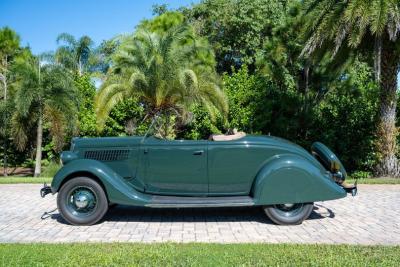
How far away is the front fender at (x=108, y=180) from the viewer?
21.8ft

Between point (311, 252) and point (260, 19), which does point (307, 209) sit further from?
point (260, 19)

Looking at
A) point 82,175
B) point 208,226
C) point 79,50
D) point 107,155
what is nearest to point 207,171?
point 208,226

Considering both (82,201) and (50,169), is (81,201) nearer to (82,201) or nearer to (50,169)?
(82,201)

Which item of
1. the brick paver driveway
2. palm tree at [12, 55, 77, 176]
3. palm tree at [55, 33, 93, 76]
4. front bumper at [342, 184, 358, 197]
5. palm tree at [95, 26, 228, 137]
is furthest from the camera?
palm tree at [55, 33, 93, 76]

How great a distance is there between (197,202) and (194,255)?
186 cm

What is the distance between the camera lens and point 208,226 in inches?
264

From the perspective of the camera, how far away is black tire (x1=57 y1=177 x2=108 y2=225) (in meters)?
6.75

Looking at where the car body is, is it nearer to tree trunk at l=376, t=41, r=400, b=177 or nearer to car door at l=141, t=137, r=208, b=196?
car door at l=141, t=137, r=208, b=196

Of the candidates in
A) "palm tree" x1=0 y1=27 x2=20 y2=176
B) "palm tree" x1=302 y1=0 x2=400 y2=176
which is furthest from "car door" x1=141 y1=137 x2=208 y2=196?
"palm tree" x1=0 y1=27 x2=20 y2=176

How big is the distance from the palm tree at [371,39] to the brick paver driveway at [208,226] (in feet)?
17.3

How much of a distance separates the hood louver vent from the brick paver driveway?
970 mm

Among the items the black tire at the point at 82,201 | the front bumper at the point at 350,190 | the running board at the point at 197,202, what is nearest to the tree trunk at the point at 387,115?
the front bumper at the point at 350,190

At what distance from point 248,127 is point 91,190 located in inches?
389

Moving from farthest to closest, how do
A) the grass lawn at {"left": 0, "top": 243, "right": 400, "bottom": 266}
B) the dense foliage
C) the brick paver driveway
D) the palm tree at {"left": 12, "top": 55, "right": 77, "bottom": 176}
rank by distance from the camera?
the palm tree at {"left": 12, "top": 55, "right": 77, "bottom": 176} → the dense foliage → the brick paver driveway → the grass lawn at {"left": 0, "top": 243, "right": 400, "bottom": 266}
